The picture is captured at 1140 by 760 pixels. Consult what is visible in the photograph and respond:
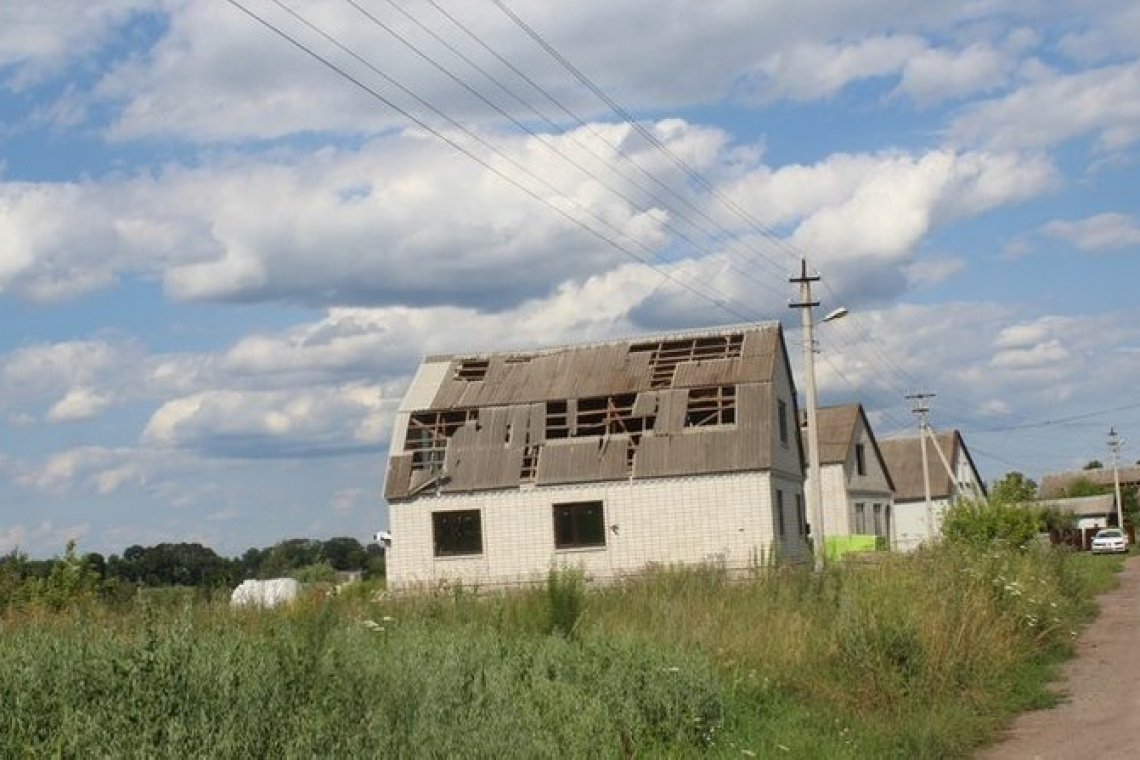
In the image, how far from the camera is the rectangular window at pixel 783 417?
43281 millimetres

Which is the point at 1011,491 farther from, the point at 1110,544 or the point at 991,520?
the point at 1110,544

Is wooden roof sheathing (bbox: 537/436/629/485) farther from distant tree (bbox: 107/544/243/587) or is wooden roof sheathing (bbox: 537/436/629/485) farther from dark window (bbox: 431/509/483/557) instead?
distant tree (bbox: 107/544/243/587)

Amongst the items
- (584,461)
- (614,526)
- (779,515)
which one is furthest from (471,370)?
(779,515)

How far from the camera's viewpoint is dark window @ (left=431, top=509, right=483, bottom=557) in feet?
140

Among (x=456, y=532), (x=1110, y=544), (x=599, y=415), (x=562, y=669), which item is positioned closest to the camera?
(x=562, y=669)

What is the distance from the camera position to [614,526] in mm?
41312

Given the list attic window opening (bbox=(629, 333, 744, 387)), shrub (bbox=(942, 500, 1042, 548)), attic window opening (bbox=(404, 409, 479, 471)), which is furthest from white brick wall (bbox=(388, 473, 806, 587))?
shrub (bbox=(942, 500, 1042, 548))

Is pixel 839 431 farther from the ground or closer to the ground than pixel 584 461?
farther from the ground

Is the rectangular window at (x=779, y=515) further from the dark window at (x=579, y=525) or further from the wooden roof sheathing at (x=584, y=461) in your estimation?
the dark window at (x=579, y=525)

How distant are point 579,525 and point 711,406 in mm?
5131

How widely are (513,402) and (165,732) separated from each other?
3566 cm

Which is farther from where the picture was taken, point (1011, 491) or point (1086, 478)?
point (1086, 478)

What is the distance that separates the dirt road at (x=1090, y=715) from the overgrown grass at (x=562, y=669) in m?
0.38

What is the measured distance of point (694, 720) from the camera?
478 inches
